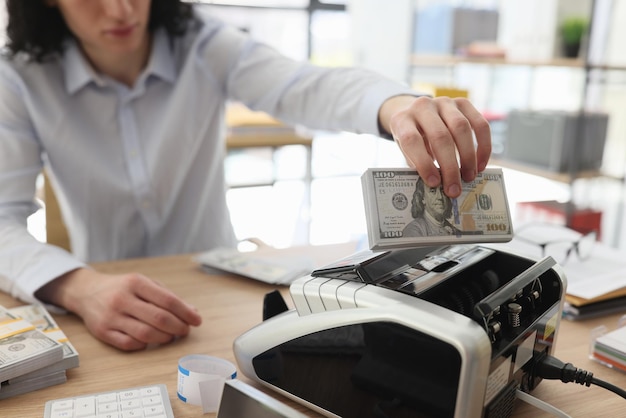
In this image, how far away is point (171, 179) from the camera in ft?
4.66

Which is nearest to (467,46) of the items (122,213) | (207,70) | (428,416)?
(207,70)

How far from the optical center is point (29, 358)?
68 cm

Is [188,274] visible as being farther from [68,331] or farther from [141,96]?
[141,96]

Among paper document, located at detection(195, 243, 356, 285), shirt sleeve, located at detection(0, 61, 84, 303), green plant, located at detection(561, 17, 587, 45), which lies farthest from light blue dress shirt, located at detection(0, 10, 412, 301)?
green plant, located at detection(561, 17, 587, 45)

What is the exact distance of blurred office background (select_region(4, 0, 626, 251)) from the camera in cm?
243

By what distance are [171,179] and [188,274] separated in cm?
39

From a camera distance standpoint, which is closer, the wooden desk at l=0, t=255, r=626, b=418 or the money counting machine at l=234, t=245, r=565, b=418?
the money counting machine at l=234, t=245, r=565, b=418

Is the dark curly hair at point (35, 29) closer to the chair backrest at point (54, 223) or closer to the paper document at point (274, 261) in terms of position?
the chair backrest at point (54, 223)

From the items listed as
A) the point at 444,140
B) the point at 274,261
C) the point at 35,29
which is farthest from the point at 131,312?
the point at 35,29

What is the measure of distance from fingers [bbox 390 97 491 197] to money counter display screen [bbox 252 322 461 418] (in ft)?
0.64

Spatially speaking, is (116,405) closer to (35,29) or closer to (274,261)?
(274,261)

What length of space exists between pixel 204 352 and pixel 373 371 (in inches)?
12.2

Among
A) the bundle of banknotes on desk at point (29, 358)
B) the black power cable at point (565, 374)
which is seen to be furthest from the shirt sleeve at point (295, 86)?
the bundle of banknotes on desk at point (29, 358)

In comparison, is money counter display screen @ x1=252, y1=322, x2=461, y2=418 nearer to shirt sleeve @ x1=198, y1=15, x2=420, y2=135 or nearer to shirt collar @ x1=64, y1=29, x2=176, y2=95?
shirt sleeve @ x1=198, y1=15, x2=420, y2=135
